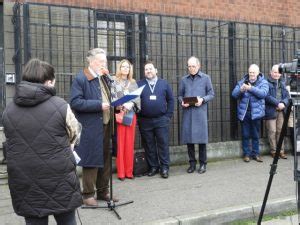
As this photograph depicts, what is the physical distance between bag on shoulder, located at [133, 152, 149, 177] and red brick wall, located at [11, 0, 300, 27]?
9.62 ft

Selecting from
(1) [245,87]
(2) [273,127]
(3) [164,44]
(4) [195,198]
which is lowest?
(4) [195,198]

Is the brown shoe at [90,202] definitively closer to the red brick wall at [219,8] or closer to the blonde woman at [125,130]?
the blonde woman at [125,130]

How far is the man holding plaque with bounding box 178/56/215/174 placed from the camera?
7.41 metres

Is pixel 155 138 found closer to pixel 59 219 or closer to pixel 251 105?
pixel 251 105

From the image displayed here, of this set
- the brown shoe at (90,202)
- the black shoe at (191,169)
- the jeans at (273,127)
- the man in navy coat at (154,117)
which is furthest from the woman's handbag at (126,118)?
the jeans at (273,127)

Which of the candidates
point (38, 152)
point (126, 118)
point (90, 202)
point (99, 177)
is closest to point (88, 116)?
point (99, 177)

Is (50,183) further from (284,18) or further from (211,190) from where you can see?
(284,18)

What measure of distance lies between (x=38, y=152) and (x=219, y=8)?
743cm

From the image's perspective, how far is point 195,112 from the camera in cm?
744

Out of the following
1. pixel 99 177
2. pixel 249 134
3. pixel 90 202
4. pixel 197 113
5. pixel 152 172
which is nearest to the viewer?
pixel 90 202

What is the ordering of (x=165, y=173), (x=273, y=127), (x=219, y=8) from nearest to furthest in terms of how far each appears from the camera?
1. (x=165, y=173)
2. (x=273, y=127)
3. (x=219, y=8)

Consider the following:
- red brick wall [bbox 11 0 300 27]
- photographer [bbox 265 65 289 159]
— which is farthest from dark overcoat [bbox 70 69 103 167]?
photographer [bbox 265 65 289 159]

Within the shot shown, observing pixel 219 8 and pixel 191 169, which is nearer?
pixel 191 169

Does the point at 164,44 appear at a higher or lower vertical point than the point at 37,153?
higher
